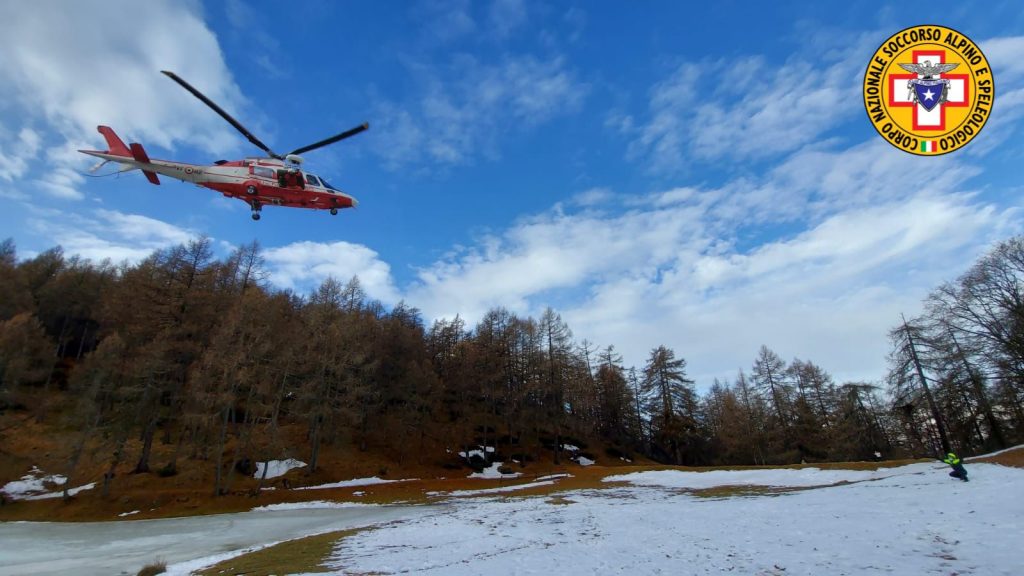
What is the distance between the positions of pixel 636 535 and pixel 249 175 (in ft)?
64.8

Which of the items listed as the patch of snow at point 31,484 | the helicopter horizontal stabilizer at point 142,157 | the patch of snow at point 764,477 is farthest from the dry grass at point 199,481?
the helicopter horizontal stabilizer at point 142,157

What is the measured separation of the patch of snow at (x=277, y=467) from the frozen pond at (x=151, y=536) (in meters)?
11.1

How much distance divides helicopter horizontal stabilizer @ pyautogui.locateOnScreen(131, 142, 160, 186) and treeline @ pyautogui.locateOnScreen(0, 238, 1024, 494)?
1414 cm

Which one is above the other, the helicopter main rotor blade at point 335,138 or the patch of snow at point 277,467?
the helicopter main rotor blade at point 335,138

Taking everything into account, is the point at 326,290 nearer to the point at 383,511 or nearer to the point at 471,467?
the point at 471,467

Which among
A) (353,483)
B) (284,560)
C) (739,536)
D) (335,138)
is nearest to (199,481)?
(353,483)

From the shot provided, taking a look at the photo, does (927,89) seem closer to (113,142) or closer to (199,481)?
(113,142)

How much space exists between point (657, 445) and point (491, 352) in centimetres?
2986

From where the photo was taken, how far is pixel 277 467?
37.3 m

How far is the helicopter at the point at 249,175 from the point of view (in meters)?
17.8

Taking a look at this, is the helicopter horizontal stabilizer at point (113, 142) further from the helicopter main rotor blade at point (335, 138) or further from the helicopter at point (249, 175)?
the helicopter main rotor blade at point (335, 138)

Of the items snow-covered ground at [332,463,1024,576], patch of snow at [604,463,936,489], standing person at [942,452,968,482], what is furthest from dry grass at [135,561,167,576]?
standing person at [942,452,968,482]

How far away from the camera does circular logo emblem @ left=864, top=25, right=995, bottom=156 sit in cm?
1193

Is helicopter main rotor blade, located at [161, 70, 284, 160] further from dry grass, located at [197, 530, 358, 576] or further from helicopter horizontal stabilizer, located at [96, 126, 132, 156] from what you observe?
dry grass, located at [197, 530, 358, 576]
